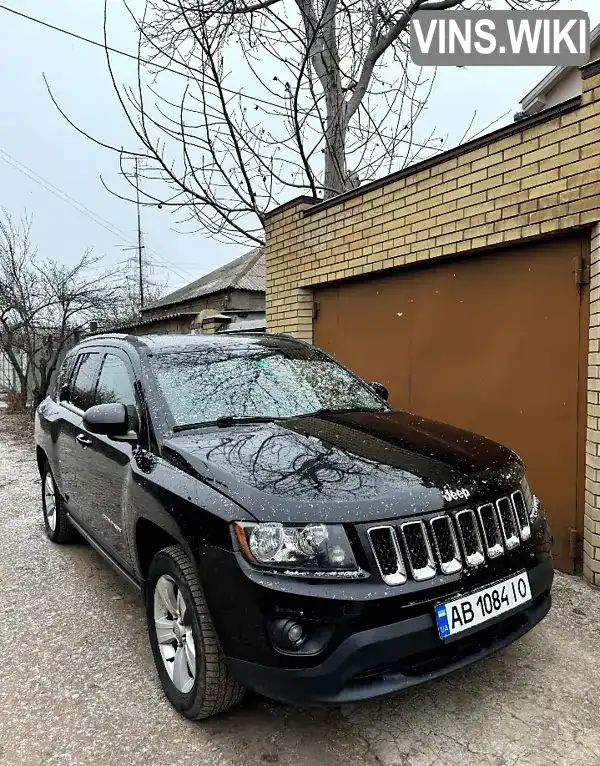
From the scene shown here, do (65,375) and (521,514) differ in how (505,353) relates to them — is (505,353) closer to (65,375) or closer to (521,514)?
(521,514)

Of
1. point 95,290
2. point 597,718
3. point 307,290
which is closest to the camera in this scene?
point 597,718

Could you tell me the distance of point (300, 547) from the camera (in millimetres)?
1987

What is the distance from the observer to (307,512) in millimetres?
1997

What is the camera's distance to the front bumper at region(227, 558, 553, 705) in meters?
1.91

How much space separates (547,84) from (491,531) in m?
9.78

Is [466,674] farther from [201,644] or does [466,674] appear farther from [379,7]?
[379,7]

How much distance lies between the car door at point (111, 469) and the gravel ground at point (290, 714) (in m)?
0.55

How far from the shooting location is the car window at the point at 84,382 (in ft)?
12.5

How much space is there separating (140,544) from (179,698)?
705mm

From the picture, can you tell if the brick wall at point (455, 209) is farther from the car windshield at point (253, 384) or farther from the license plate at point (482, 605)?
the license plate at point (482, 605)

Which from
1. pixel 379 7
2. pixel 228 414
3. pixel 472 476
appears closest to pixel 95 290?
pixel 379 7

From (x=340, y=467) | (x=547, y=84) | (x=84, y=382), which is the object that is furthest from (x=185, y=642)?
(x=547, y=84)

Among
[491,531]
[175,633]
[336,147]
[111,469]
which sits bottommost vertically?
[175,633]

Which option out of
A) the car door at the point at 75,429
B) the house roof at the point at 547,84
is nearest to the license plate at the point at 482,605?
the car door at the point at 75,429
